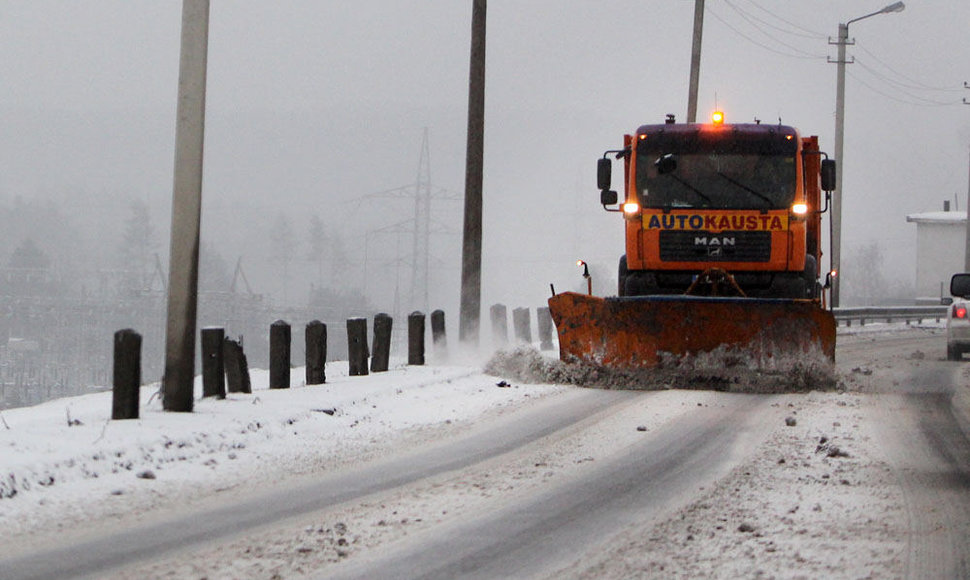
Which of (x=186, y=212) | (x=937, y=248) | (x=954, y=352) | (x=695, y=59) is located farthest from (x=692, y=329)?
(x=937, y=248)

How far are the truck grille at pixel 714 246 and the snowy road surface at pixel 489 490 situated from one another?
2.51 metres

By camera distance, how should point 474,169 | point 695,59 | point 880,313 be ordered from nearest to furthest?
point 474,169, point 695,59, point 880,313

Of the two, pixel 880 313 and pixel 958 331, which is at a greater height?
pixel 880 313

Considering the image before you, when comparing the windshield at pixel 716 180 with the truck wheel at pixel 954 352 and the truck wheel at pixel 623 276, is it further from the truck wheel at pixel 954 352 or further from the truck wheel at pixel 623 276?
the truck wheel at pixel 954 352

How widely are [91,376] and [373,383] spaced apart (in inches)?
4339

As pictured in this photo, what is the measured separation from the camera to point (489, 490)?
634 cm

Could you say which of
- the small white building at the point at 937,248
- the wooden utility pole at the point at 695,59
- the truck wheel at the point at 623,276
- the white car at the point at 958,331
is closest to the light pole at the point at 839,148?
the wooden utility pole at the point at 695,59

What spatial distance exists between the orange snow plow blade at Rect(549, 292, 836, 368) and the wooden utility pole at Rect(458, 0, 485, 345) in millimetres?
4837

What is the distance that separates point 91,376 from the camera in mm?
115500

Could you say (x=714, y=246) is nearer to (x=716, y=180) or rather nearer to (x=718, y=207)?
(x=718, y=207)

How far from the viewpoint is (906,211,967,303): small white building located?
67.1 metres

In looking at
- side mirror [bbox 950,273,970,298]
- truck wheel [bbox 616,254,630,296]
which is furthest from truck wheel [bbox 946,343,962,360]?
truck wheel [bbox 616,254,630,296]

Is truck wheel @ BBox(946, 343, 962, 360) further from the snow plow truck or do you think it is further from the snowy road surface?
the snowy road surface

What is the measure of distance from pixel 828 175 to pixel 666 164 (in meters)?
1.73
